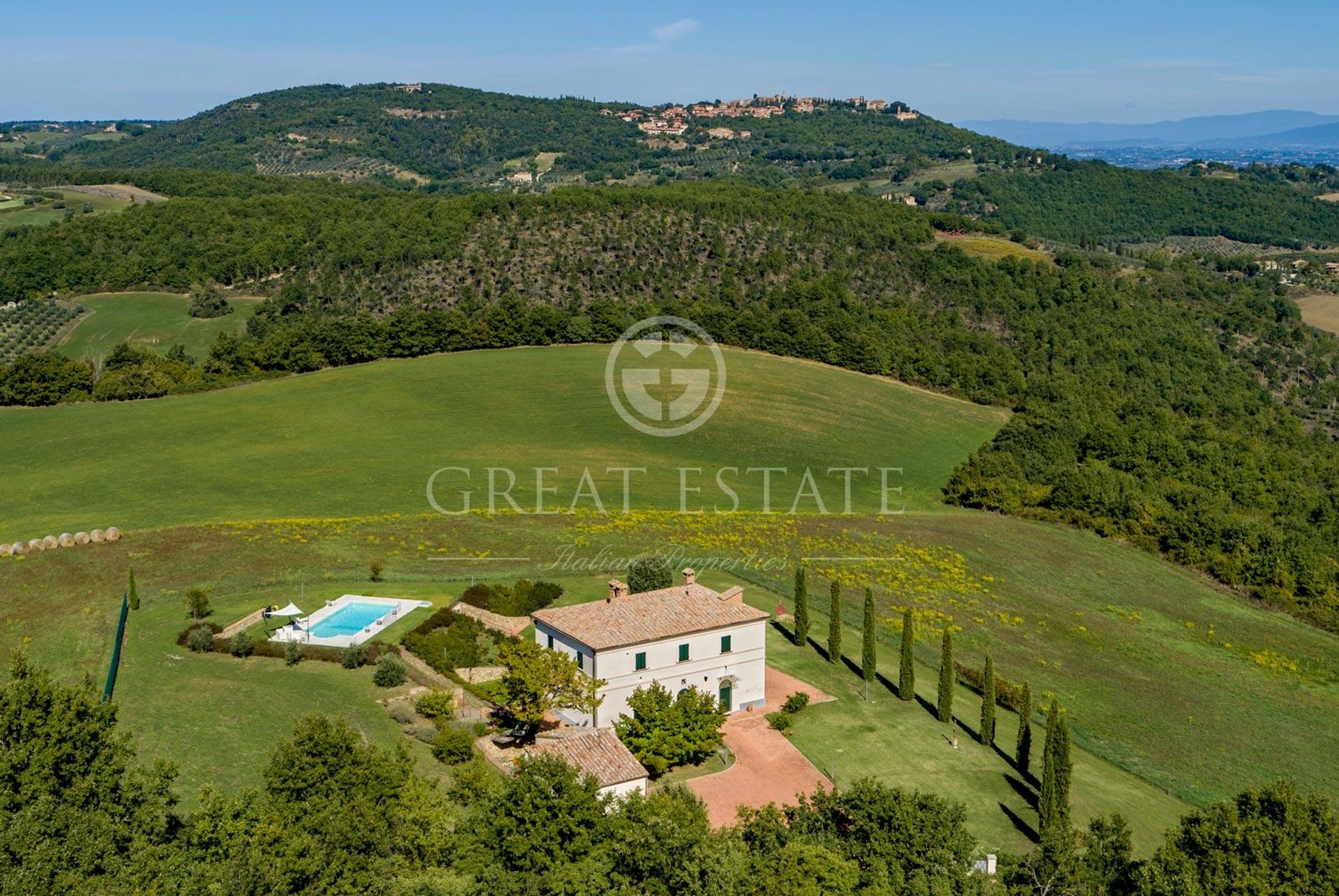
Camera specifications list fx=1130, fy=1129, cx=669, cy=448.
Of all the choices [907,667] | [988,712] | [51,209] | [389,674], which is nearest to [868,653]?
[907,667]

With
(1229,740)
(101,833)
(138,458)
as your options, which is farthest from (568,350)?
(101,833)

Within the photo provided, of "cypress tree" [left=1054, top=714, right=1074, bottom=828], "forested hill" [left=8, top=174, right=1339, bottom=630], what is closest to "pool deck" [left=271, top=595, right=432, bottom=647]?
"cypress tree" [left=1054, top=714, right=1074, bottom=828]

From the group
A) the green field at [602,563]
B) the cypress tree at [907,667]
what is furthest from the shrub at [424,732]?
the cypress tree at [907,667]

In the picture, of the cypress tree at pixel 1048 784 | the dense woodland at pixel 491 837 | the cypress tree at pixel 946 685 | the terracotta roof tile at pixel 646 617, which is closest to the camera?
the dense woodland at pixel 491 837

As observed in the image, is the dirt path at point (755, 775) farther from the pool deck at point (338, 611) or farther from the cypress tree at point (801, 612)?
the pool deck at point (338, 611)

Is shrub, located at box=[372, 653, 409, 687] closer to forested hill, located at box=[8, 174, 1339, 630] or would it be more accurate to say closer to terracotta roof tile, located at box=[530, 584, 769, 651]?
terracotta roof tile, located at box=[530, 584, 769, 651]

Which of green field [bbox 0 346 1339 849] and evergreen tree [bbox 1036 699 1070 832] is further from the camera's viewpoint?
green field [bbox 0 346 1339 849]

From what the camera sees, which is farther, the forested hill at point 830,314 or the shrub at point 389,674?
the forested hill at point 830,314

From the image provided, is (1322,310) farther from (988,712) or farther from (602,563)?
(988,712)
